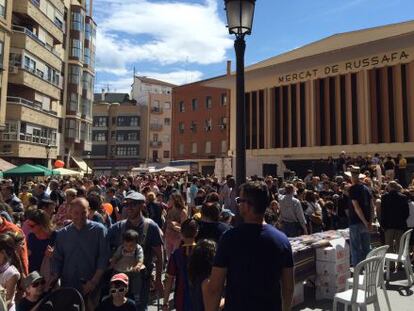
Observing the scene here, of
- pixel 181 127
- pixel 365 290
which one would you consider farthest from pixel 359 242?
pixel 181 127

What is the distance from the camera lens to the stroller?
4242 millimetres

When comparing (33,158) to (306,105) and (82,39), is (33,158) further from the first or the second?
(306,105)

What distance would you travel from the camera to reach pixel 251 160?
3303 cm

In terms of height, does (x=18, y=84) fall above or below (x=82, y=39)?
below

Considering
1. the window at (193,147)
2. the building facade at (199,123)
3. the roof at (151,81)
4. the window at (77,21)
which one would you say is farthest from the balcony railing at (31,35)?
the roof at (151,81)

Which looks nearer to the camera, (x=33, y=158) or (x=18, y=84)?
(x=18, y=84)

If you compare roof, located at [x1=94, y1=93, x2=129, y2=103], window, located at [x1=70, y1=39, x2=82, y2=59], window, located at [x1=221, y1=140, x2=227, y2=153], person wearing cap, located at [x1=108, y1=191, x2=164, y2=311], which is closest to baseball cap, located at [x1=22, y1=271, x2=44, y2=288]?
person wearing cap, located at [x1=108, y1=191, x2=164, y2=311]

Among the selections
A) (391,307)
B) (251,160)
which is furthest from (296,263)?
(251,160)

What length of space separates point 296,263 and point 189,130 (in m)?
57.8

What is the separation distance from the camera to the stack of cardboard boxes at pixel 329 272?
753 cm

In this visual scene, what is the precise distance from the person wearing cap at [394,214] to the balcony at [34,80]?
31.7 metres

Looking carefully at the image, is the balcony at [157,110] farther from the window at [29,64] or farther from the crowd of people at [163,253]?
the crowd of people at [163,253]

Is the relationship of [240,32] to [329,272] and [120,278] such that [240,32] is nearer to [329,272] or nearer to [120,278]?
[120,278]

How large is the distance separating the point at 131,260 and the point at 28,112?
110 ft
